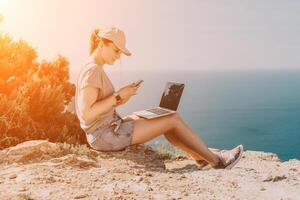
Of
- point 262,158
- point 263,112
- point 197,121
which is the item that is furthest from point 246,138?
point 262,158

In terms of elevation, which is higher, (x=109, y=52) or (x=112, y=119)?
(x=109, y=52)

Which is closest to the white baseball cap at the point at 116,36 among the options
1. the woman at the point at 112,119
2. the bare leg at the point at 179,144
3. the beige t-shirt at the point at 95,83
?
the woman at the point at 112,119

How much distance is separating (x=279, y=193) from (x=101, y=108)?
222cm

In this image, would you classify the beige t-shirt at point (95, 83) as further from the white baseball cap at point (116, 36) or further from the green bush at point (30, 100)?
the green bush at point (30, 100)

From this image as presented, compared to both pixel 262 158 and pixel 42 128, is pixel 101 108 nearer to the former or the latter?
pixel 42 128

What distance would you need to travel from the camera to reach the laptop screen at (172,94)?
643 centimetres

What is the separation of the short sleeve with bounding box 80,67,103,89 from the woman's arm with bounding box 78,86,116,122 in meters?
0.05

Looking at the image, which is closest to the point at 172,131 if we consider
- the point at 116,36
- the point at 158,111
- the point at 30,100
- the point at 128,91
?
the point at 158,111

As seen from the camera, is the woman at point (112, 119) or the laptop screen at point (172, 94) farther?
the laptop screen at point (172, 94)

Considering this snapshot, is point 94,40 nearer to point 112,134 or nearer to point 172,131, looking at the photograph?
point 112,134

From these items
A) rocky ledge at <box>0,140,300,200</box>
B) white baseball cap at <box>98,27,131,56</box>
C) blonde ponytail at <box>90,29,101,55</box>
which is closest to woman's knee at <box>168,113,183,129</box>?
rocky ledge at <box>0,140,300,200</box>

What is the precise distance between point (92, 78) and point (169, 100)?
3.87 feet

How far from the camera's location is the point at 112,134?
621 centimetres

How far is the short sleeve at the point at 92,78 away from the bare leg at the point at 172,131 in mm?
792
